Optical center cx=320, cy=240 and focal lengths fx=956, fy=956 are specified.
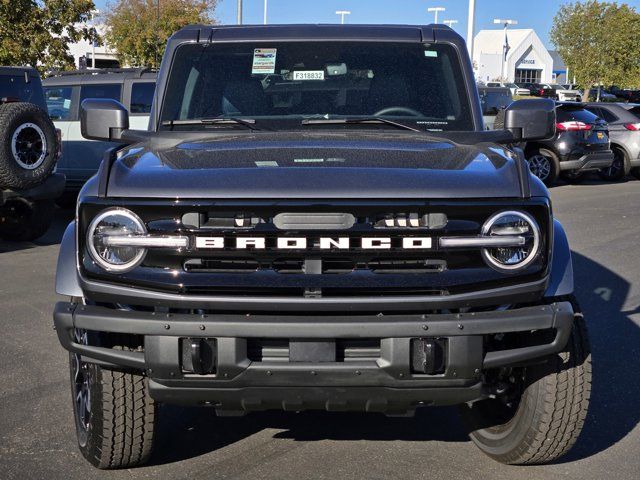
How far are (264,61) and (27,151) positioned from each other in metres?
5.36

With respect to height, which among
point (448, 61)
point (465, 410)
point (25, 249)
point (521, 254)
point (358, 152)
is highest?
point (448, 61)

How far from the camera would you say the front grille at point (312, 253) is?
11.4ft

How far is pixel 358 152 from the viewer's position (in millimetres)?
4043

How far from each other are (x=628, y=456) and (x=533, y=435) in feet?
2.33

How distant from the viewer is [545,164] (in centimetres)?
1867

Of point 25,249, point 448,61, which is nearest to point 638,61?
point 25,249

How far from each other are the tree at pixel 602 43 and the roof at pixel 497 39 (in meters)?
47.9

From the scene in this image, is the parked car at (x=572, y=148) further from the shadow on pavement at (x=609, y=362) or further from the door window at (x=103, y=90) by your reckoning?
the shadow on pavement at (x=609, y=362)

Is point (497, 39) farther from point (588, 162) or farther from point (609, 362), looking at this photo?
point (609, 362)

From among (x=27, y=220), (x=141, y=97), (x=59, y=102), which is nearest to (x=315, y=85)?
(x=27, y=220)

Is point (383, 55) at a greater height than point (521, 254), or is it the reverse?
point (383, 55)

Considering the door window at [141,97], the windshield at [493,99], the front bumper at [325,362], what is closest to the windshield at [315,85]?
the front bumper at [325,362]

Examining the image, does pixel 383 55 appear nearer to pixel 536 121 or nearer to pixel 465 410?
pixel 536 121

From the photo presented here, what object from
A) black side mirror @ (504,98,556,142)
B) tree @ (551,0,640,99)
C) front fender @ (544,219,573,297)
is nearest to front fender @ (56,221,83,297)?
front fender @ (544,219,573,297)
